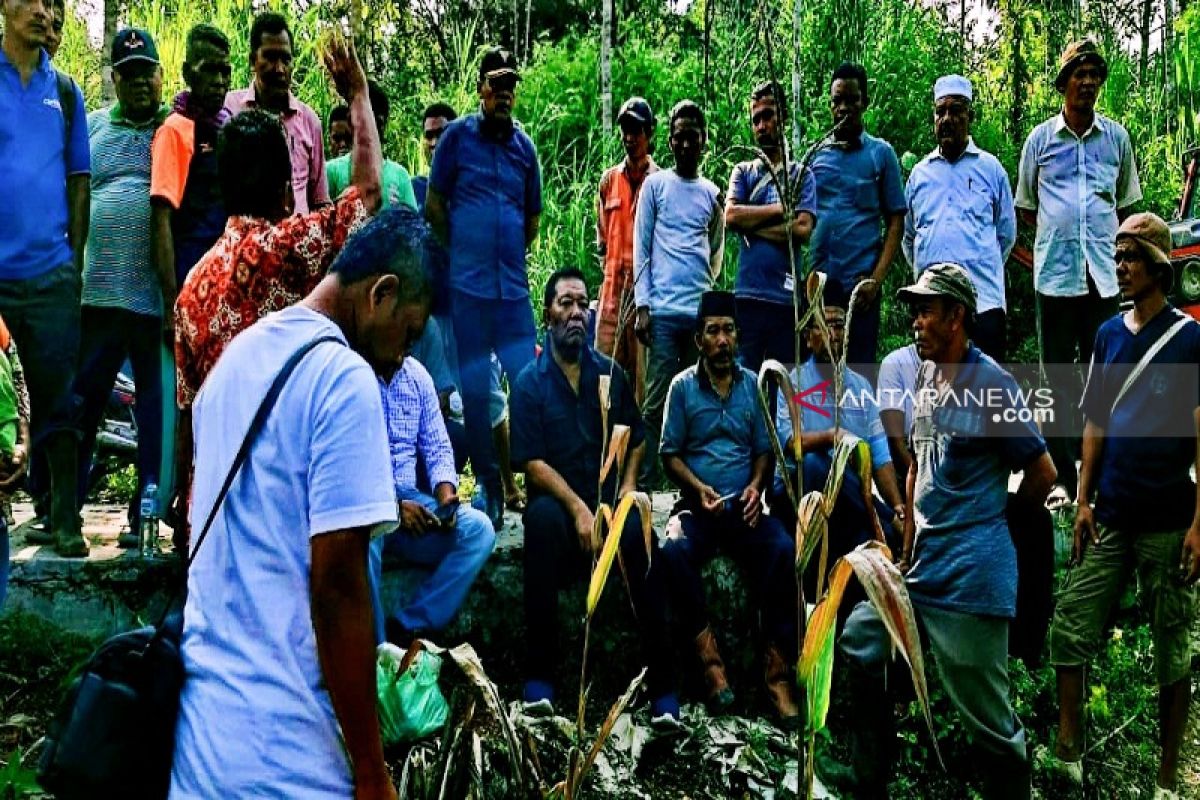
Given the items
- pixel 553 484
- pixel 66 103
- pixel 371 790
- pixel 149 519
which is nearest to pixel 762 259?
pixel 553 484

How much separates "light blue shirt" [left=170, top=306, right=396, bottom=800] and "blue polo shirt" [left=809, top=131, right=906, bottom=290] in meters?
4.23

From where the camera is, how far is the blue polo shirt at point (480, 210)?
526cm

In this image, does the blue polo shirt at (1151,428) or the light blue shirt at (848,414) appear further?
the light blue shirt at (848,414)

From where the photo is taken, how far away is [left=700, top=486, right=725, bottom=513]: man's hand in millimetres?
4734

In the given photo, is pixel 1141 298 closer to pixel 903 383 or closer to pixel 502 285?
pixel 903 383

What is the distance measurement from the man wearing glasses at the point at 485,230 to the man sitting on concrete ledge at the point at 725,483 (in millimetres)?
837

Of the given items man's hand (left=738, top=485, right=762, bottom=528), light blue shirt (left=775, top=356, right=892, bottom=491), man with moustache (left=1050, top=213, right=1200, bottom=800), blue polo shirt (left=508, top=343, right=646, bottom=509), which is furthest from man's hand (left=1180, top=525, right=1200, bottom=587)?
blue polo shirt (left=508, top=343, right=646, bottom=509)

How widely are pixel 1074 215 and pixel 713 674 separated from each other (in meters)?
2.83

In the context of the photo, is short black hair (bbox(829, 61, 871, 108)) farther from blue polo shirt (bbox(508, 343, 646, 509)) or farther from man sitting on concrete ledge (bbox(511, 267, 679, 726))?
blue polo shirt (bbox(508, 343, 646, 509))

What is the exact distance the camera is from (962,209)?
5.67 m

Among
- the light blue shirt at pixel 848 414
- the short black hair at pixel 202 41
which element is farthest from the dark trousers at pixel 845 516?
the short black hair at pixel 202 41

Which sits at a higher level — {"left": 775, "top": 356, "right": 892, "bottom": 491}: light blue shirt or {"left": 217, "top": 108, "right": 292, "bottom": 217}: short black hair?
{"left": 217, "top": 108, "right": 292, "bottom": 217}: short black hair

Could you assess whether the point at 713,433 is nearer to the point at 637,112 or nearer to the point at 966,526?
the point at 966,526

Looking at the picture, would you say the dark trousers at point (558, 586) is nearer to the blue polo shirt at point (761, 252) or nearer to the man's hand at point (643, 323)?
the man's hand at point (643, 323)
